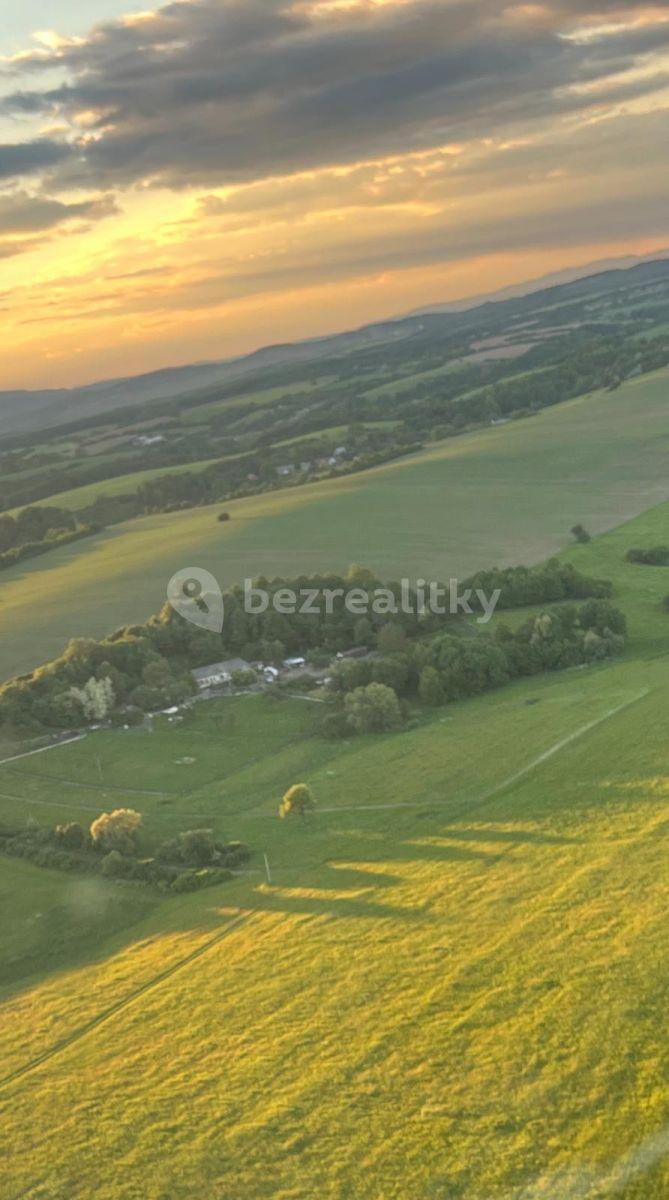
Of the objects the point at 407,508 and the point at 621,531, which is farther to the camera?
the point at 407,508

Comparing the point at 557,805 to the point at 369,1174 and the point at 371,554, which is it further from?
the point at 371,554

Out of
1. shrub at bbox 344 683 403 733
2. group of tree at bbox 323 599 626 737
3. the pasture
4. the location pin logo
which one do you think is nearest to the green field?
the pasture

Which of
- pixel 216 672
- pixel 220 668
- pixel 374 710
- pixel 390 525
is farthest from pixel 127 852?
pixel 390 525

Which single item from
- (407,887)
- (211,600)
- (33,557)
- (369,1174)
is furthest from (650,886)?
(33,557)

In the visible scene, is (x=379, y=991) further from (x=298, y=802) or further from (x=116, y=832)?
(x=116, y=832)

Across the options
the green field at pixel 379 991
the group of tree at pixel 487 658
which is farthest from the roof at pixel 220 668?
the green field at pixel 379 991

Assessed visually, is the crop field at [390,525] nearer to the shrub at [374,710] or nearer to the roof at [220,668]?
the roof at [220,668]
